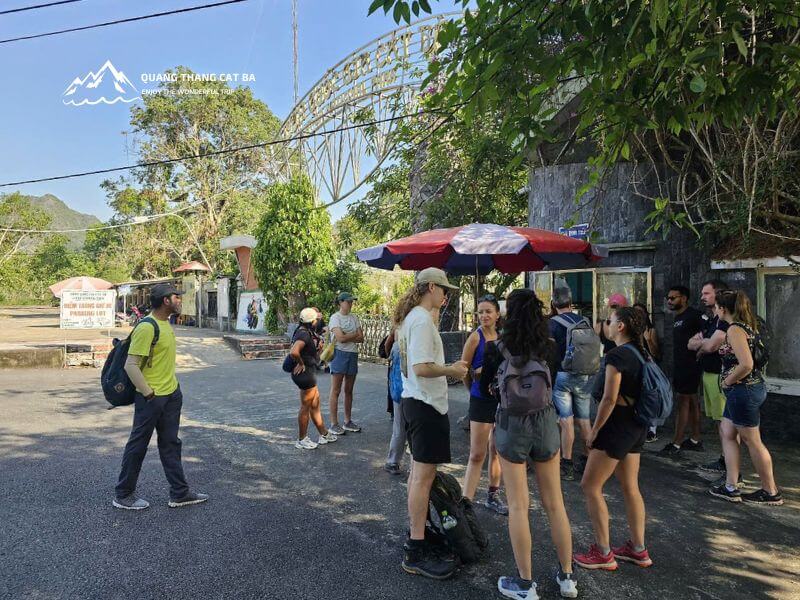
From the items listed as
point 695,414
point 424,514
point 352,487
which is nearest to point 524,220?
point 695,414

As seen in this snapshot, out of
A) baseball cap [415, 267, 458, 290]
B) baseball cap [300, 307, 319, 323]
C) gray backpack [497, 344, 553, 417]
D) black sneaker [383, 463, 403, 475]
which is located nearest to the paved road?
black sneaker [383, 463, 403, 475]

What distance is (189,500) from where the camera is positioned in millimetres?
4379

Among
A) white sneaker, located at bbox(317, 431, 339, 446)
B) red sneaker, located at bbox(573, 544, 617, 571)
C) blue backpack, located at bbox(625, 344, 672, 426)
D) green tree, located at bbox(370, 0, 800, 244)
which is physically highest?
green tree, located at bbox(370, 0, 800, 244)

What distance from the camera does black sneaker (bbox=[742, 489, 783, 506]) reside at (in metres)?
4.48

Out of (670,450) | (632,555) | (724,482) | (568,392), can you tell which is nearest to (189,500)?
(632,555)

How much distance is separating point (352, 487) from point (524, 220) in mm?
8404

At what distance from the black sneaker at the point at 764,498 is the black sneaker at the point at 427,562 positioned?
2.90 m

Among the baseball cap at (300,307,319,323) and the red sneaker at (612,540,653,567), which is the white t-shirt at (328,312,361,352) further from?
the red sneaker at (612,540,653,567)

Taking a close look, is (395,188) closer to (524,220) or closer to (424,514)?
(524,220)

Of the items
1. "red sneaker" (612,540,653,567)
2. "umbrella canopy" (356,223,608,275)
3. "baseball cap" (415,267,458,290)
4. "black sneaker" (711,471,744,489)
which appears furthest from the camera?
"umbrella canopy" (356,223,608,275)

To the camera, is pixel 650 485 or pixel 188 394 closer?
pixel 650 485

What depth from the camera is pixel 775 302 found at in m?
6.57

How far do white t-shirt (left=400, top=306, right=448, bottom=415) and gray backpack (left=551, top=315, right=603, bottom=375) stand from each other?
2.02 meters

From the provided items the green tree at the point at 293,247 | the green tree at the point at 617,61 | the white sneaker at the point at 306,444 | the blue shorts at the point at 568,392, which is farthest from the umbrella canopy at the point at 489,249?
the green tree at the point at 293,247
